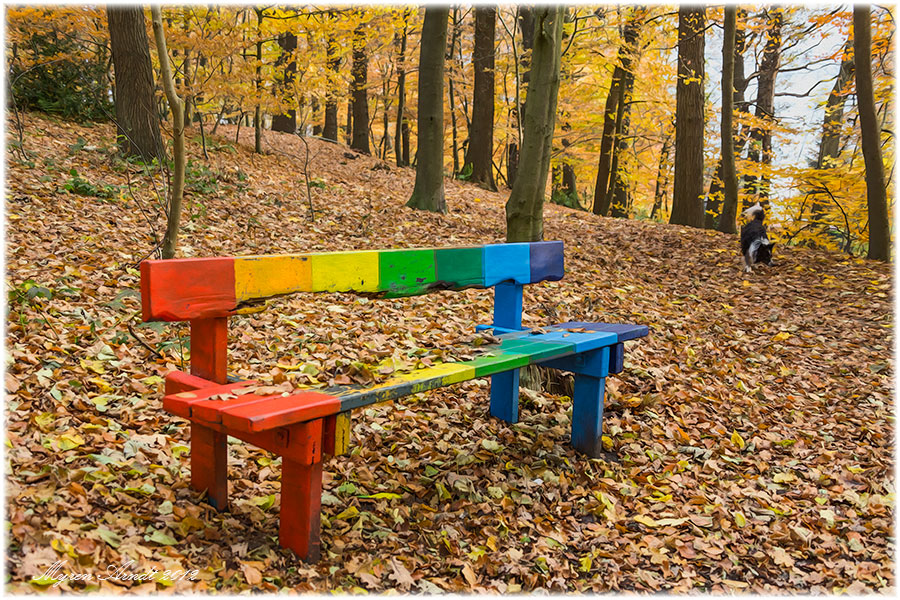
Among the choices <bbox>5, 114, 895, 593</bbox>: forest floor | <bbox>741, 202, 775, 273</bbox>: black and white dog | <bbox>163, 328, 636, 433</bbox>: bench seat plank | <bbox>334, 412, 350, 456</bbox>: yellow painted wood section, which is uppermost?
<bbox>741, 202, 775, 273</bbox>: black and white dog

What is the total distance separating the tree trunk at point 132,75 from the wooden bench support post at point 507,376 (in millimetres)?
5873

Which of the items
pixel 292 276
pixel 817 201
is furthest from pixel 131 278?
pixel 817 201

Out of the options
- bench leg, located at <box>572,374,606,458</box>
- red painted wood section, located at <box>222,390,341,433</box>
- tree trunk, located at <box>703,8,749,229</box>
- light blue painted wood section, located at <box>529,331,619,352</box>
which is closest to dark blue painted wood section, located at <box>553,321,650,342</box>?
light blue painted wood section, located at <box>529,331,619,352</box>

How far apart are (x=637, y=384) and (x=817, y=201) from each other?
Answer: 244 inches

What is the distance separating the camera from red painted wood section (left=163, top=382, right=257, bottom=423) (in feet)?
6.97

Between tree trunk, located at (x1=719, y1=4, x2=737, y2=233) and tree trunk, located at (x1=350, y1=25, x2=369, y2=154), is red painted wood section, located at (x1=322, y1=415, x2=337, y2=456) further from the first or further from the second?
tree trunk, located at (x1=350, y1=25, x2=369, y2=154)

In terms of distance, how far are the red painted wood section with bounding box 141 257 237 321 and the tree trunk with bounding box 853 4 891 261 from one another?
26.3 ft

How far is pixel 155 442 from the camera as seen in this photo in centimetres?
285

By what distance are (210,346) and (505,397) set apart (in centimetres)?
183

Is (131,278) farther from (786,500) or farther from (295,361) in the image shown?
(786,500)

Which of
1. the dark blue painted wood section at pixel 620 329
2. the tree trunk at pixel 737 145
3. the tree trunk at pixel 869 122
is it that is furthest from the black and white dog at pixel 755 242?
the dark blue painted wood section at pixel 620 329

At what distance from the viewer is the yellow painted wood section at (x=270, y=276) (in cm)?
241

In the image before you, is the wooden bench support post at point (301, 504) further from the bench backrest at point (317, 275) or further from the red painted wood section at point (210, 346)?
the bench backrest at point (317, 275)

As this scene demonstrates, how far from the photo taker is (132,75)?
25.8 ft
